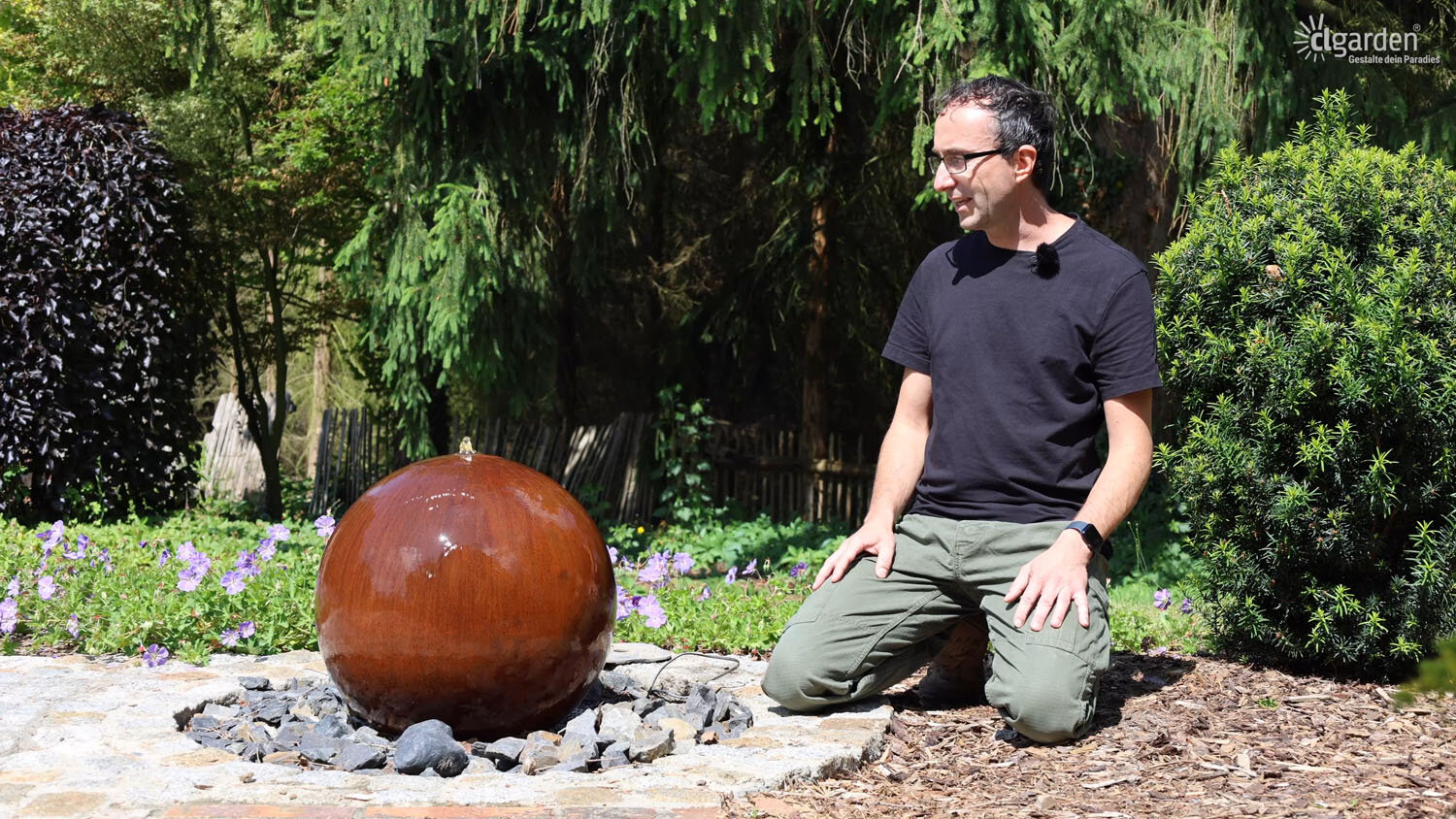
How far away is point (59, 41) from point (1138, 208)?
979 cm

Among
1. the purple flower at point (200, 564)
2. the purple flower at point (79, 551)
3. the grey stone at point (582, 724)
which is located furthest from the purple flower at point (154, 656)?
the grey stone at point (582, 724)

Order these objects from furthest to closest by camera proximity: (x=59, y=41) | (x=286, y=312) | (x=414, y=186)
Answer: (x=286, y=312) → (x=59, y=41) → (x=414, y=186)

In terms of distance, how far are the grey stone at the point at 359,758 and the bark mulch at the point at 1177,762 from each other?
Answer: 2.99ft

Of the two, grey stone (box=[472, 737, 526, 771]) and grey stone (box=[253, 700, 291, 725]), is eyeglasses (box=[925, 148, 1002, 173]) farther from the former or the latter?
grey stone (box=[253, 700, 291, 725])

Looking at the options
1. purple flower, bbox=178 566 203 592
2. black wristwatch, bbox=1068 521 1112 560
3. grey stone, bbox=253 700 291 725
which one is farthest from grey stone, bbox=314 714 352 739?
black wristwatch, bbox=1068 521 1112 560

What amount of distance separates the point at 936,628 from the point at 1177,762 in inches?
30.0

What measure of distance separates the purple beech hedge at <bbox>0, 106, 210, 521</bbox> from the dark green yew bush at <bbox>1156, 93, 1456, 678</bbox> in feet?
21.2

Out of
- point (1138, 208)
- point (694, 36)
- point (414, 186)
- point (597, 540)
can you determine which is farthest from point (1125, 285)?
point (414, 186)

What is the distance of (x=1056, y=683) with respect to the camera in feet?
10.7

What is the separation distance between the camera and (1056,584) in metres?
3.31

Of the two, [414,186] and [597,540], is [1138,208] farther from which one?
[597,540]

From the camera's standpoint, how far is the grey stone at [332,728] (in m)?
3.31

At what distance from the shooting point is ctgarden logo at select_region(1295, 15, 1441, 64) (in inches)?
276

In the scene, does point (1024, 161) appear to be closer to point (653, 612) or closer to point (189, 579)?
point (653, 612)
